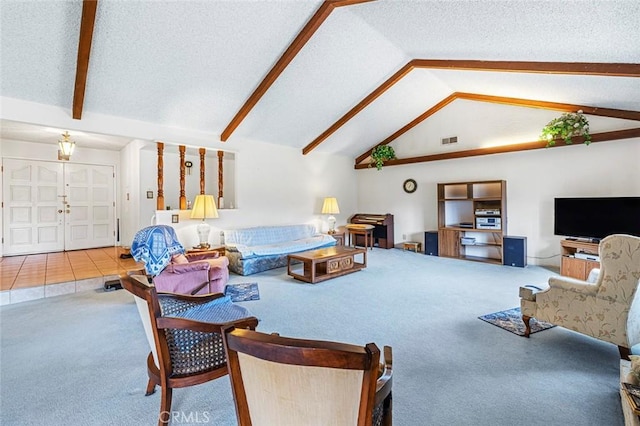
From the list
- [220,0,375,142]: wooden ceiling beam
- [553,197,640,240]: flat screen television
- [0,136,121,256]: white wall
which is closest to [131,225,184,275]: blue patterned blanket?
[220,0,375,142]: wooden ceiling beam

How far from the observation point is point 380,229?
794 centimetres

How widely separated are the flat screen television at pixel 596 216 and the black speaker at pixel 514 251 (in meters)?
0.56

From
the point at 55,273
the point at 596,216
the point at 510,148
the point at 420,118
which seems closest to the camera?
the point at 55,273

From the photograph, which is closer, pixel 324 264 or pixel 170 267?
pixel 170 267

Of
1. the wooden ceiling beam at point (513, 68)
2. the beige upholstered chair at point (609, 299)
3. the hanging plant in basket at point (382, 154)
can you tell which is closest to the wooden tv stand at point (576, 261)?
the wooden ceiling beam at point (513, 68)

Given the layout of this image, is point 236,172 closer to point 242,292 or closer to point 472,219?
point 242,292

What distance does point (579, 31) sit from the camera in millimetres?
2914

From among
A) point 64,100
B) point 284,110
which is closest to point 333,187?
point 284,110

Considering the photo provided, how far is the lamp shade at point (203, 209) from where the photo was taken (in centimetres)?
516

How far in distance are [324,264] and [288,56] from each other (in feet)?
11.0

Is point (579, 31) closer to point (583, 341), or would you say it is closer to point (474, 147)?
point (583, 341)

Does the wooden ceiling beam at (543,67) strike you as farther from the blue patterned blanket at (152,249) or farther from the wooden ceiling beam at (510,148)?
the blue patterned blanket at (152,249)

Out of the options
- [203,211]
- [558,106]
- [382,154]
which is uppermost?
[558,106]

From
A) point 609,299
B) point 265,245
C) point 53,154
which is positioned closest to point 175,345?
point 609,299
